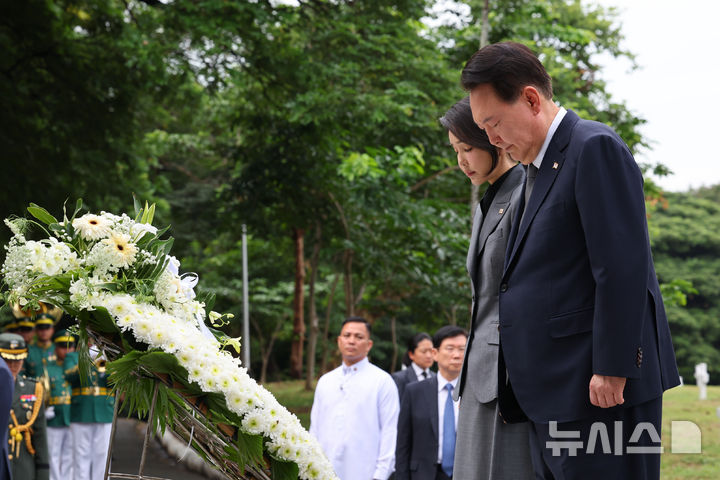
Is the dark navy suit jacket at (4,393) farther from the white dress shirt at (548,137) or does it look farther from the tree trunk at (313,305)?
the tree trunk at (313,305)

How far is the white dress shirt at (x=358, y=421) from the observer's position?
7.13m

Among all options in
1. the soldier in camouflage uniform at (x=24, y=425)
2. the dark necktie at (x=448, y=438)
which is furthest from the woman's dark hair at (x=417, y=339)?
the soldier in camouflage uniform at (x=24, y=425)

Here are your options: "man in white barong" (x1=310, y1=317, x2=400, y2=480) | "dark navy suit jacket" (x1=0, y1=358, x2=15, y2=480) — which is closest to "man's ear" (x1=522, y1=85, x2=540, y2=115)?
"dark navy suit jacket" (x1=0, y1=358, x2=15, y2=480)

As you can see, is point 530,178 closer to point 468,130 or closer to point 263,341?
point 468,130

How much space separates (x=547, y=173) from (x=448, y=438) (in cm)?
420

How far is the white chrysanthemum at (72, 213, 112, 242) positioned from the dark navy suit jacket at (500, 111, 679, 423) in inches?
64.2

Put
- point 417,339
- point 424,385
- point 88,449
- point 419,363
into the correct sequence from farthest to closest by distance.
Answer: point 88,449, point 417,339, point 419,363, point 424,385

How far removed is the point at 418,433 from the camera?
6.97m

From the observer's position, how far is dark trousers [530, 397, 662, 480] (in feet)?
9.07

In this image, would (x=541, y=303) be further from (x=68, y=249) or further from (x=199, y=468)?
(x=199, y=468)

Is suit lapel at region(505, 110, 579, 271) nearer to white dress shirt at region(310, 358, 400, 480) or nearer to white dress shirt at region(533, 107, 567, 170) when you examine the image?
white dress shirt at region(533, 107, 567, 170)

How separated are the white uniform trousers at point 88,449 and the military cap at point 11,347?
15.5 feet

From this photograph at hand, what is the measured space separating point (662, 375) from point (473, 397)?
71 centimetres

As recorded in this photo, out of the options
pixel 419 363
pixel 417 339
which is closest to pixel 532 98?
pixel 419 363
